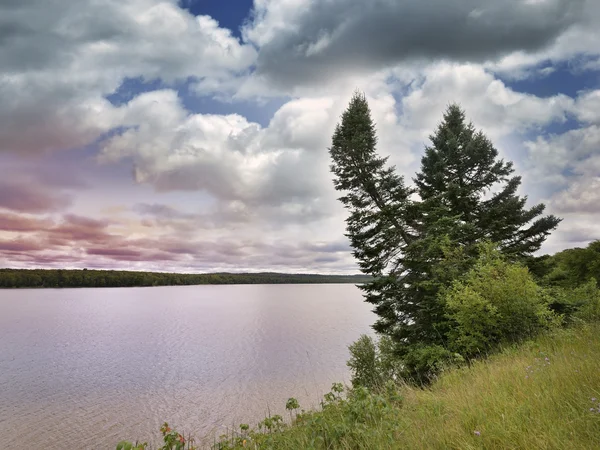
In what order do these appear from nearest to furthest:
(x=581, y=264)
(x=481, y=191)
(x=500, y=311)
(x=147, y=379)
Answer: (x=500, y=311), (x=481, y=191), (x=147, y=379), (x=581, y=264)

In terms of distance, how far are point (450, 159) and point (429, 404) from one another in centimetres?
2100

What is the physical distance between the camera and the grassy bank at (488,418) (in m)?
3.57

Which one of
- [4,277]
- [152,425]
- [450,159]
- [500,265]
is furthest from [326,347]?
[4,277]

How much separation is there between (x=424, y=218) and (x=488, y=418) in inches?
651

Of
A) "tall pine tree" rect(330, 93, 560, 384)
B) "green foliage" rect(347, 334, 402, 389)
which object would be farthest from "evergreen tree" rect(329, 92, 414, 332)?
"green foliage" rect(347, 334, 402, 389)

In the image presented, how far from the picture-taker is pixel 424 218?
64.6 feet

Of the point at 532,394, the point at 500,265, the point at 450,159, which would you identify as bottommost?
the point at 532,394

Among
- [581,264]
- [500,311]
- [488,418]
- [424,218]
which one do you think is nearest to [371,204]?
[424,218]

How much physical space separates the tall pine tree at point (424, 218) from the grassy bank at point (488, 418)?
36.6 ft

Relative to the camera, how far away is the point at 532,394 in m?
4.71

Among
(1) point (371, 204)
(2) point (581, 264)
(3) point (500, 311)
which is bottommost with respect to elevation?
(3) point (500, 311)

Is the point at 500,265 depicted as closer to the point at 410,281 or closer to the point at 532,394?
the point at 410,281

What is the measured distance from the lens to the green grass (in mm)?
3572

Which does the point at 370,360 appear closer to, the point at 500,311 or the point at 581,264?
the point at 500,311
